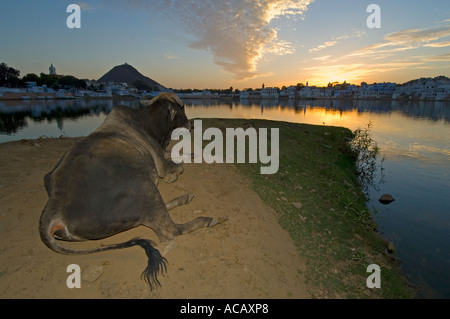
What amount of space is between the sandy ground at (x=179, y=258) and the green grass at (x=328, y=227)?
0.47m

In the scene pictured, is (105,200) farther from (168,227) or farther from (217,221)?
(217,221)

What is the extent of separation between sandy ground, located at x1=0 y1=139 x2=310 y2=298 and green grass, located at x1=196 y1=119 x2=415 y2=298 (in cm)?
→ 47

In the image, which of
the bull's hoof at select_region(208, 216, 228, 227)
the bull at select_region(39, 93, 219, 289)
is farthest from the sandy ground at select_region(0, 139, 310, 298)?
the bull at select_region(39, 93, 219, 289)

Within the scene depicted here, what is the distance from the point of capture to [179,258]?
143 inches

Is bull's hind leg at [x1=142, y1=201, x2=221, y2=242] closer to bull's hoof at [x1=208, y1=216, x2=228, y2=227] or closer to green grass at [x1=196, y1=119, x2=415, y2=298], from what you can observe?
bull's hoof at [x1=208, y1=216, x2=228, y2=227]

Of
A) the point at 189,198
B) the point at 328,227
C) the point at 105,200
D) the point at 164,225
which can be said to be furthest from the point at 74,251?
the point at 328,227

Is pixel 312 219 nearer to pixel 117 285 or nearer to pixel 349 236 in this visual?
pixel 349 236

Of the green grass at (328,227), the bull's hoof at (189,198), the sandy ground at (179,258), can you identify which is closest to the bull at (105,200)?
the sandy ground at (179,258)

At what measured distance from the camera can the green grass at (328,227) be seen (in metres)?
4.27

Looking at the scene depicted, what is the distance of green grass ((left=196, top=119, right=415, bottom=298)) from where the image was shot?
427 centimetres

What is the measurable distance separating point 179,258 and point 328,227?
170 inches

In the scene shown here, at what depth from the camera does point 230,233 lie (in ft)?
14.4
